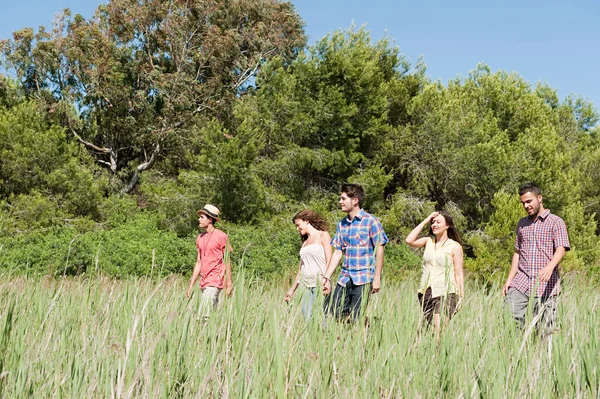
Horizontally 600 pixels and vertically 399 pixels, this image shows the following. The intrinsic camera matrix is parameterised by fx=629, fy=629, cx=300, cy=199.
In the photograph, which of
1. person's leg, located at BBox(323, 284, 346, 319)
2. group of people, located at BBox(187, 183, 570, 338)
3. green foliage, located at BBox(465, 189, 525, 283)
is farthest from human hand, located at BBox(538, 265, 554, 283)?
green foliage, located at BBox(465, 189, 525, 283)

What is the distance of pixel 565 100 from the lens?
31.8 metres

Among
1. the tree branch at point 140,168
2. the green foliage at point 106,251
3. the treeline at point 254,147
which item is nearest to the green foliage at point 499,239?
the treeline at point 254,147

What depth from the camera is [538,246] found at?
4520 mm

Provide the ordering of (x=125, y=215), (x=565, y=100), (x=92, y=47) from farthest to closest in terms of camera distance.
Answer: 1. (x=565, y=100)
2. (x=92, y=47)
3. (x=125, y=215)

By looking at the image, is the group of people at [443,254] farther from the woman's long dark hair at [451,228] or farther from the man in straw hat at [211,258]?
the man in straw hat at [211,258]

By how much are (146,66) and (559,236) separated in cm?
2179

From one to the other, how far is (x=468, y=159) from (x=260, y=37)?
11.2 meters

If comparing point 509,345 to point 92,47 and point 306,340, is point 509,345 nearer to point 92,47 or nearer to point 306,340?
point 306,340

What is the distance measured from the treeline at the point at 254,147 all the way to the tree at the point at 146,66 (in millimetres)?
85

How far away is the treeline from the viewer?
16.5 m

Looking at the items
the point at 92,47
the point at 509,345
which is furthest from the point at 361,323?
the point at 92,47

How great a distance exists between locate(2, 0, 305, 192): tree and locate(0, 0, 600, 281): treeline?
8 centimetres

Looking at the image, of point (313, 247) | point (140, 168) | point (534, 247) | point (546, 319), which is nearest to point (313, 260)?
point (313, 247)

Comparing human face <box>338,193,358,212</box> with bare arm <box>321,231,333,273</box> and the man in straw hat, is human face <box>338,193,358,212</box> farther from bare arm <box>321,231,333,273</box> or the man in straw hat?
the man in straw hat
